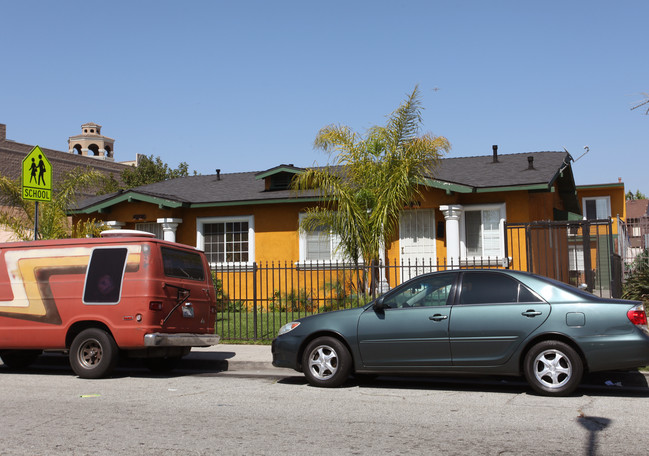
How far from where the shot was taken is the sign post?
40.2ft

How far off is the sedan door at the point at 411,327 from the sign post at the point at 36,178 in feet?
23.5

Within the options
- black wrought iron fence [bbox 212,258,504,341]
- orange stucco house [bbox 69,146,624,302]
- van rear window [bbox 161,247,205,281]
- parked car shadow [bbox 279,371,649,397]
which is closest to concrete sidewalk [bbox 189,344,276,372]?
black wrought iron fence [bbox 212,258,504,341]

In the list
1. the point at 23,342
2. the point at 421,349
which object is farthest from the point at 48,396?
the point at 421,349

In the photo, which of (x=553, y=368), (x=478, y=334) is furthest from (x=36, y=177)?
(x=553, y=368)

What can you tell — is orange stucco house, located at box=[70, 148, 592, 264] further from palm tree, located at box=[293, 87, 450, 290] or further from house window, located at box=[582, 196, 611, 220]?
house window, located at box=[582, 196, 611, 220]

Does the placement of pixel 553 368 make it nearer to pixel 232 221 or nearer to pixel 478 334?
pixel 478 334

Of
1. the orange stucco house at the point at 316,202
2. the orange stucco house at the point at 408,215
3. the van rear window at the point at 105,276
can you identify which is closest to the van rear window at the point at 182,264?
the van rear window at the point at 105,276

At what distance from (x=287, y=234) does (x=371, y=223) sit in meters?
5.54

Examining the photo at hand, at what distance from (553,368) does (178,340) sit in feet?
16.7

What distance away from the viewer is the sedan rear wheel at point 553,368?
7.58 meters

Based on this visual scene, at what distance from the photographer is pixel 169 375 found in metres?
10.4

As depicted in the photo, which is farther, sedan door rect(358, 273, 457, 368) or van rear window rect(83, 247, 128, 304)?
van rear window rect(83, 247, 128, 304)

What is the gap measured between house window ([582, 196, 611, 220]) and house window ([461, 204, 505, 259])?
18.9 meters

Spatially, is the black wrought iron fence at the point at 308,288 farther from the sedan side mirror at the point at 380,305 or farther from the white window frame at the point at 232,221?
the sedan side mirror at the point at 380,305
